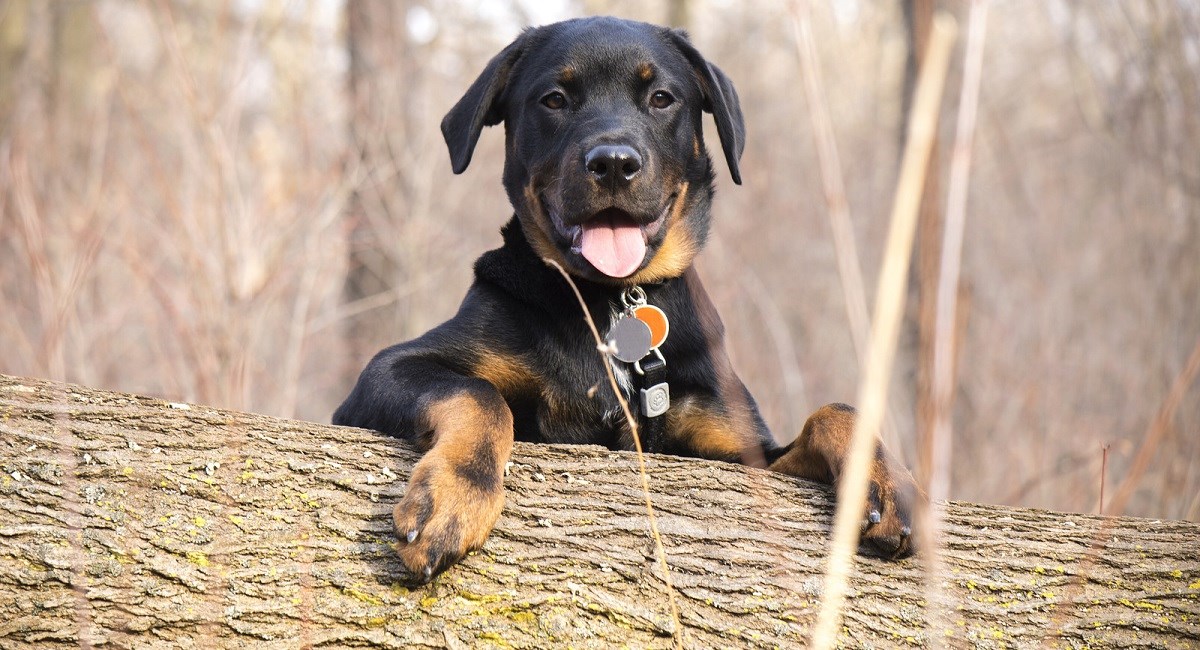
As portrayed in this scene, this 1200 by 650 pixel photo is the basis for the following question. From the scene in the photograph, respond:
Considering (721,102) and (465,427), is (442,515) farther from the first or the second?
(721,102)

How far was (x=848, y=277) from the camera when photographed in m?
1.49

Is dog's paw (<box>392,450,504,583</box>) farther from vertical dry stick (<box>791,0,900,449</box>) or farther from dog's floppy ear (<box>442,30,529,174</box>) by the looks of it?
dog's floppy ear (<box>442,30,529,174</box>)

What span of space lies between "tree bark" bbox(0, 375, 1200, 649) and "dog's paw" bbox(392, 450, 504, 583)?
74 mm

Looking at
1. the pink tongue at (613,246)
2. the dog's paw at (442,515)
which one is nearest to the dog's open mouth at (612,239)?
the pink tongue at (613,246)

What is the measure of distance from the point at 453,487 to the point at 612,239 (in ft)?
4.18

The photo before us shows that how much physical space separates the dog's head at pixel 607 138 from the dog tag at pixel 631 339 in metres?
0.20

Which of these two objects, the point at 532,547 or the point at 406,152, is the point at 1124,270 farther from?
the point at 532,547

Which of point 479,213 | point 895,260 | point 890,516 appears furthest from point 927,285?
point 479,213

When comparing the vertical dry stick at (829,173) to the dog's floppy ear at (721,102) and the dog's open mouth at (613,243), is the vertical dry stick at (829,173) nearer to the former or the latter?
the dog's open mouth at (613,243)

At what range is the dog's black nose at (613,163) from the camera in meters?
3.16

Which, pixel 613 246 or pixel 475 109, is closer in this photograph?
pixel 613 246

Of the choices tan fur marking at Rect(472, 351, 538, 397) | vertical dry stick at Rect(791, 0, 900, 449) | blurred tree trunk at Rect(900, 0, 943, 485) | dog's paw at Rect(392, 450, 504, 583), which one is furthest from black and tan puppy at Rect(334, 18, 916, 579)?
vertical dry stick at Rect(791, 0, 900, 449)

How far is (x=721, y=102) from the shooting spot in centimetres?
367

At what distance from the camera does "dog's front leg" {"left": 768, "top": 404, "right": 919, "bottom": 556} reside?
2.49 metres
